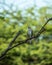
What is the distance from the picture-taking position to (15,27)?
3396 millimetres

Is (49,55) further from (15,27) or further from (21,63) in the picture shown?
(15,27)

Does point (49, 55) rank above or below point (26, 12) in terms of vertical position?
below

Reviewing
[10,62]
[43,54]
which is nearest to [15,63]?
[10,62]

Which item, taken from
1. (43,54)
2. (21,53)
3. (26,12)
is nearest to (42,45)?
(43,54)

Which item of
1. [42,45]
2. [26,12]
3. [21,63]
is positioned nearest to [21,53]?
[21,63]

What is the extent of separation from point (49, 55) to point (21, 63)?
42 cm

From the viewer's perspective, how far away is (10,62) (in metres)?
3.47

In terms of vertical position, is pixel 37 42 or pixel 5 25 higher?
pixel 5 25

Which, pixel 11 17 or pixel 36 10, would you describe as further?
pixel 36 10

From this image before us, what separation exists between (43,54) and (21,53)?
34 cm

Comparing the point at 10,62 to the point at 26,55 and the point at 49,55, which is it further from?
the point at 49,55

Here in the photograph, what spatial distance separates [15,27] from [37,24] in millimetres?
354

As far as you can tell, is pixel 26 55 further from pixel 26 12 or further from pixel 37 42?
pixel 26 12

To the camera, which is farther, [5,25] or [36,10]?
[36,10]
